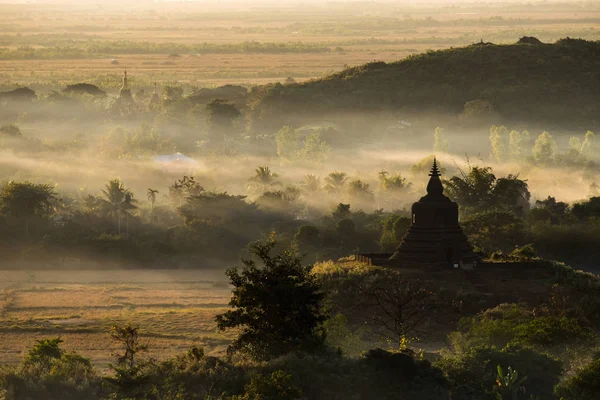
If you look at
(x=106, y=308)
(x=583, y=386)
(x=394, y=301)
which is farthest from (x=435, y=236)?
(x=583, y=386)

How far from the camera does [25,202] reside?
175 metres

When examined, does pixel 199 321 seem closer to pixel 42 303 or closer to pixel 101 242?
pixel 42 303

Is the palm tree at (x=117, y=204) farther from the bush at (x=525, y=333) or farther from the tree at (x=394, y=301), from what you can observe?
the bush at (x=525, y=333)

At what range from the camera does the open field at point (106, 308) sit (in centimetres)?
10981

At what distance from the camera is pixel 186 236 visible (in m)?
167

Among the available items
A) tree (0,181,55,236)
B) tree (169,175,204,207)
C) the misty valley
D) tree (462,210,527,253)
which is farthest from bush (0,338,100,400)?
tree (169,175,204,207)

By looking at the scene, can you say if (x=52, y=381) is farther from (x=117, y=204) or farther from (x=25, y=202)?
(x=117, y=204)

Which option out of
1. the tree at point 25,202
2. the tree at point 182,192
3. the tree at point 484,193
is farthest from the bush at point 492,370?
the tree at point 182,192

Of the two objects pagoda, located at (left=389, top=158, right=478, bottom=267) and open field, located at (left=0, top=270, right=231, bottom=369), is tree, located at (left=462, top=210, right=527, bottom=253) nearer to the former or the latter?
open field, located at (left=0, top=270, right=231, bottom=369)

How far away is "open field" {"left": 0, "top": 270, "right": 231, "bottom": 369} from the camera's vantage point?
4323 inches

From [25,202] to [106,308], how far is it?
45.4 metres

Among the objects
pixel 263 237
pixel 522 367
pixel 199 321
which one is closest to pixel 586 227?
pixel 263 237

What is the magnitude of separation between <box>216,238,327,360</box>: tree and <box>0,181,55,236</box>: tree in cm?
9072

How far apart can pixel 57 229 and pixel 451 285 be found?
70647mm
